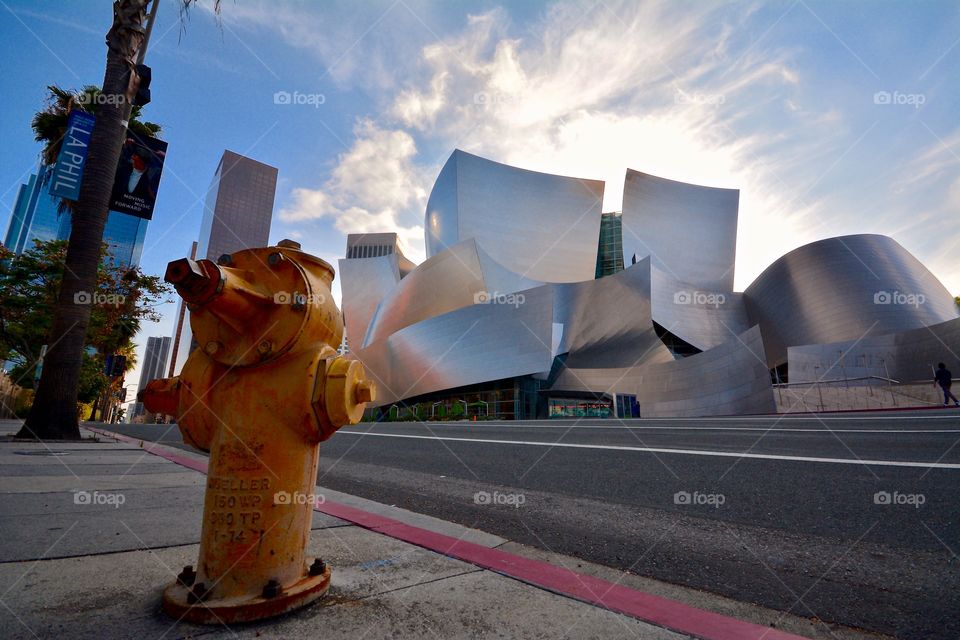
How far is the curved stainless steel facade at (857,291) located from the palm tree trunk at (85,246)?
1642 inches

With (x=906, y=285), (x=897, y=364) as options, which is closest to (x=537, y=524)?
(x=897, y=364)

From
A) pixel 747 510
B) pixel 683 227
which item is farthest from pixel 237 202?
pixel 747 510

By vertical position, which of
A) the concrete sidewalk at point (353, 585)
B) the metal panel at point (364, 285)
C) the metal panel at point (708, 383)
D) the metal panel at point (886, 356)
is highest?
the metal panel at point (364, 285)

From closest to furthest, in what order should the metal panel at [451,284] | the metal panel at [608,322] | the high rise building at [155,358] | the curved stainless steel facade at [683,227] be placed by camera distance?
1. the metal panel at [608,322]
2. the metal panel at [451,284]
3. the curved stainless steel facade at [683,227]
4. the high rise building at [155,358]

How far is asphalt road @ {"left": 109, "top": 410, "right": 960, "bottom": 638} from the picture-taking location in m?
2.15

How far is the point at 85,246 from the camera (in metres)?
9.74

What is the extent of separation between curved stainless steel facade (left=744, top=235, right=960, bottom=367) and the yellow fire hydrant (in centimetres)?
4198

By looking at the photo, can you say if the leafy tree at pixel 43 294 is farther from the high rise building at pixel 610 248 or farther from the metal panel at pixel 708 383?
the high rise building at pixel 610 248

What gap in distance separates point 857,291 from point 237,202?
176090mm

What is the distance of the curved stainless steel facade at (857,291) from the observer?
3347 centimetres

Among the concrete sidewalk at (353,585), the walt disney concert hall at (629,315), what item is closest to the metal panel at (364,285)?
the walt disney concert hall at (629,315)

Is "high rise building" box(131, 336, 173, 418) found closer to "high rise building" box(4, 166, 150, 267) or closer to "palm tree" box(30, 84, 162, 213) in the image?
"high rise building" box(4, 166, 150, 267)

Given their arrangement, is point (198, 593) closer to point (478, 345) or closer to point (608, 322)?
point (478, 345)

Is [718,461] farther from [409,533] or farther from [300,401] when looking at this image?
[300,401]
